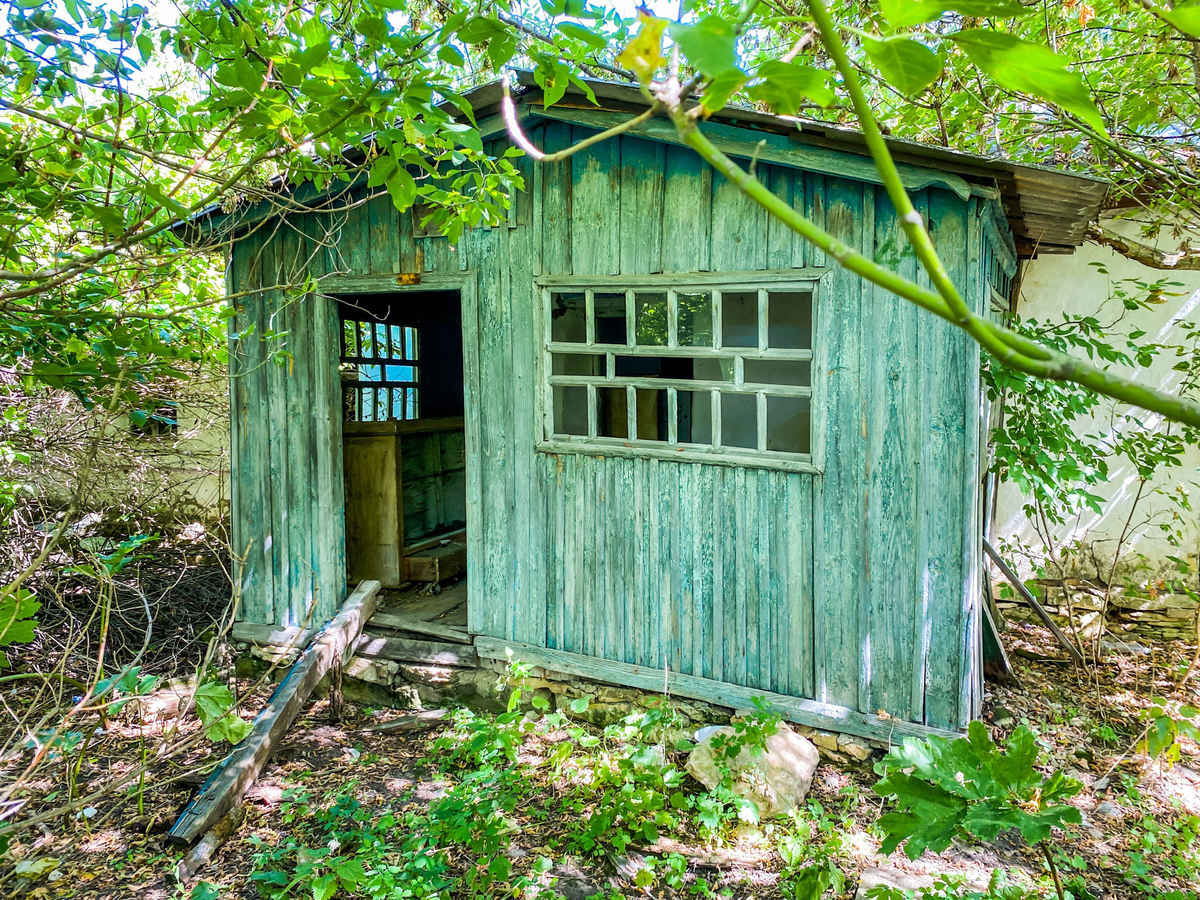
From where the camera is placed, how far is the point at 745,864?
322 cm

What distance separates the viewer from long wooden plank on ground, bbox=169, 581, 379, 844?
11.4ft

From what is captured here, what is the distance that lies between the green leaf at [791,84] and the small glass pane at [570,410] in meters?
3.80

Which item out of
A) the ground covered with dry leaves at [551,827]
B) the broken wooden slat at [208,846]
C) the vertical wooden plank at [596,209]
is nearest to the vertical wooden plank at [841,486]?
the ground covered with dry leaves at [551,827]

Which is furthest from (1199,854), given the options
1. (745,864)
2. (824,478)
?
(824,478)

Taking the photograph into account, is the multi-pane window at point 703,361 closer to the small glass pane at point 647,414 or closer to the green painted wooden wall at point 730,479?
the green painted wooden wall at point 730,479

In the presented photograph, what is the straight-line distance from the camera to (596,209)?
167 inches

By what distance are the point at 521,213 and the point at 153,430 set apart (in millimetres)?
5961

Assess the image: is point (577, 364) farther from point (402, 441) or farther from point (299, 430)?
point (402, 441)

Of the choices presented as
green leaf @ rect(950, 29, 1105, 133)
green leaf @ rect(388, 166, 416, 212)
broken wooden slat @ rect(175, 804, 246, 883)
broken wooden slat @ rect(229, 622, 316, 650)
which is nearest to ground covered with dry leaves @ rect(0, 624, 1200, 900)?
broken wooden slat @ rect(175, 804, 246, 883)

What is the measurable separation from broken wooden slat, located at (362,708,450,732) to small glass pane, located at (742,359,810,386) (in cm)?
291

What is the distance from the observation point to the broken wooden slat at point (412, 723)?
4.61 m

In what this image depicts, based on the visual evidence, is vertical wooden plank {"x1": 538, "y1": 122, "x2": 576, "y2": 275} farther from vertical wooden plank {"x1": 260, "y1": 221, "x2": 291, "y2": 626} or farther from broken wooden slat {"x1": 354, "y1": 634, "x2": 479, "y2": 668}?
broken wooden slat {"x1": 354, "y1": 634, "x2": 479, "y2": 668}

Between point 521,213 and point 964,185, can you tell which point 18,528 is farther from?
point 964,185

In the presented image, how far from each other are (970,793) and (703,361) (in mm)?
3312
